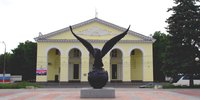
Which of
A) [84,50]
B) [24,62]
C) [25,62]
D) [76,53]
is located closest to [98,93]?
[84,50]

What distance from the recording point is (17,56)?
6450 cm

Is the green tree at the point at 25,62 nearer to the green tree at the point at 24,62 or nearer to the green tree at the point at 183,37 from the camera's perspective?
the green tree at the point at 24,62

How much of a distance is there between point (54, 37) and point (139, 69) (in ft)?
50.0

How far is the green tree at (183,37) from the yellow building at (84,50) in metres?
12.8

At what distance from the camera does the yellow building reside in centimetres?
4809

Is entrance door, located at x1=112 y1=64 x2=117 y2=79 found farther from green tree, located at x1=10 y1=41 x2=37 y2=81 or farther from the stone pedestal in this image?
the stone pedestal

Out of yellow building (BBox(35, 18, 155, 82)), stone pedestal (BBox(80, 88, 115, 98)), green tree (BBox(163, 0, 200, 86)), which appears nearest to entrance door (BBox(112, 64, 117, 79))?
yellow building (BBox(35, 18, 155, 82))

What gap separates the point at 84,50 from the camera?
48750 millimetres

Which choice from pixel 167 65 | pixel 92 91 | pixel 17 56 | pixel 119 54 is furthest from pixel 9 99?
pixel 17 56

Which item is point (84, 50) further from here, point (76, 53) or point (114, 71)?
point (114, 71)

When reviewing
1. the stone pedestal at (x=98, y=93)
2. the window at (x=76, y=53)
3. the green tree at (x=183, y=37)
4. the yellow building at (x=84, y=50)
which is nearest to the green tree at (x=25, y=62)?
the yellow building at (x=84, y=50)

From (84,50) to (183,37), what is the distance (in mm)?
17891

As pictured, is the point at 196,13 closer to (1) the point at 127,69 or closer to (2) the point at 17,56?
(1) the point at 127,69

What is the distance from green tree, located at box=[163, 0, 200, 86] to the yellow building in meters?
12.8
